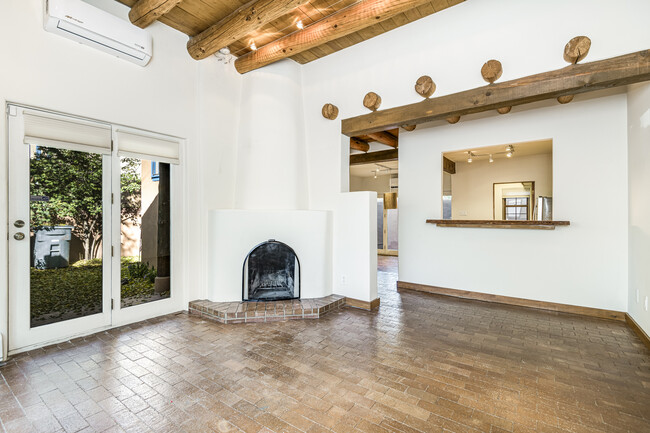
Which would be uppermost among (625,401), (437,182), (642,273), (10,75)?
(10,75)

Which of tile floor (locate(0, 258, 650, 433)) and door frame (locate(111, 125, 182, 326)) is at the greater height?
door frame (locate(111, 125, 182, 326))

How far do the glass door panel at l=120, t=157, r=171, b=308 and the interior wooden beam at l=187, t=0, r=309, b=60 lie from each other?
153 cm

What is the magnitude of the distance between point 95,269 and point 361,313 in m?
3.09

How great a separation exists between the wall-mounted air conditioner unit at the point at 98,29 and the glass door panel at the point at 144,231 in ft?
3.72

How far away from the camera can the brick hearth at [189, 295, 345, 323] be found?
3588 millimetres

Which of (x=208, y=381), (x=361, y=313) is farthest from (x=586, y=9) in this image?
(x=208, y=381)

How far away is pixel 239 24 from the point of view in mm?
3248

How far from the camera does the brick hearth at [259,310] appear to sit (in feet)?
11.8

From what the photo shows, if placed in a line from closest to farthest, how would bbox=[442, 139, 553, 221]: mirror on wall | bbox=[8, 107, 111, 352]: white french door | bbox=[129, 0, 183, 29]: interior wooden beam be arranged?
bbox=[8, 107, 111, 352]: white french door, bbox=[129, 0, 183, 29]: interior wooden beam, bbox=[442, 139, 553, 221]: mirror on wall

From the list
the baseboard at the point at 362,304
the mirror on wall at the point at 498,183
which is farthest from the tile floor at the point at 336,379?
the mirror on wall at the point at 498,183

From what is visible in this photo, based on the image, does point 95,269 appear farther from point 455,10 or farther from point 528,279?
point 528,279

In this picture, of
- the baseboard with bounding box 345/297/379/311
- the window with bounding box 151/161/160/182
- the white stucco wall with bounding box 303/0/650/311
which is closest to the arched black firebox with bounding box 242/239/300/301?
the baseboard with bounding box 345/297/379/311

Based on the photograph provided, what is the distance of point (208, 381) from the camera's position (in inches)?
91.1

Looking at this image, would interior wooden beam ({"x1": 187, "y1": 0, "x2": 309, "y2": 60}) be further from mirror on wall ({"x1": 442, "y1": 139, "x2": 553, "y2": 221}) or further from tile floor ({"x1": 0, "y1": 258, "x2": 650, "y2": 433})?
mirror on wall ({"x1": 442, "y1": 139, "x2": 553, "y2": 221})
